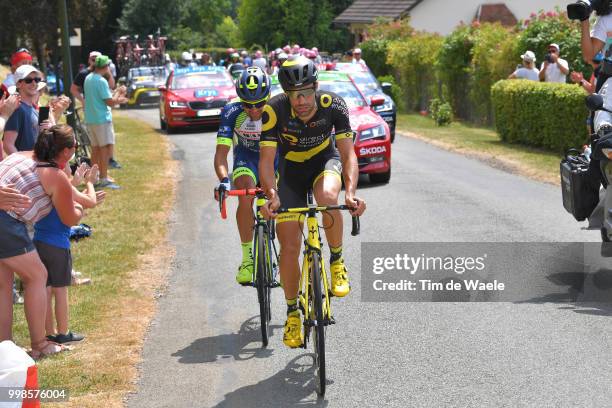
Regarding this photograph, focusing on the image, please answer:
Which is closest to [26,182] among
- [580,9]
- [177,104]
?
[580,9]

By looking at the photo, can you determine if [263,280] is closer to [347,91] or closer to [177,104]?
[347,91]

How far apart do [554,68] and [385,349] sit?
1532cm

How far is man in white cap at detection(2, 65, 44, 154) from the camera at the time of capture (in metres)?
10.6

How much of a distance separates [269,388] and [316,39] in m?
73.9

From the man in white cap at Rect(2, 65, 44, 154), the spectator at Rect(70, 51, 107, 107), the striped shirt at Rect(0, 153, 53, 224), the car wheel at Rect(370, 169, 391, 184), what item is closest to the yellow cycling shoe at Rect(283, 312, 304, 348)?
the striped shirt at Rect(0, 153, 53, 224)

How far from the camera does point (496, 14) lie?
5278 cm

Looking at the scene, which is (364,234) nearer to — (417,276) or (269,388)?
(417,276)

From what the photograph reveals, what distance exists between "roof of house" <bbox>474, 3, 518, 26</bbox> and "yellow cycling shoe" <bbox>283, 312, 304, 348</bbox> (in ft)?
154

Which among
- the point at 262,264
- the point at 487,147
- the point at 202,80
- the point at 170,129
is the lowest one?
the point at 170,129

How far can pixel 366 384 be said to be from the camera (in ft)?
22.3

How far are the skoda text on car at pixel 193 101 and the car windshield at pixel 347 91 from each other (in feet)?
27.7

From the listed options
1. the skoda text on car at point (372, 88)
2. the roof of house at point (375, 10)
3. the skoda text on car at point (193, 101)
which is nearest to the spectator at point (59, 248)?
the skoda text on car at point (372, 88)

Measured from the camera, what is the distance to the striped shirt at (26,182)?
A: 7.45 meters

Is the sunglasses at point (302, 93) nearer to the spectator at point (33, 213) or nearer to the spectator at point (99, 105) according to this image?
the spectator at point (33, 213)
